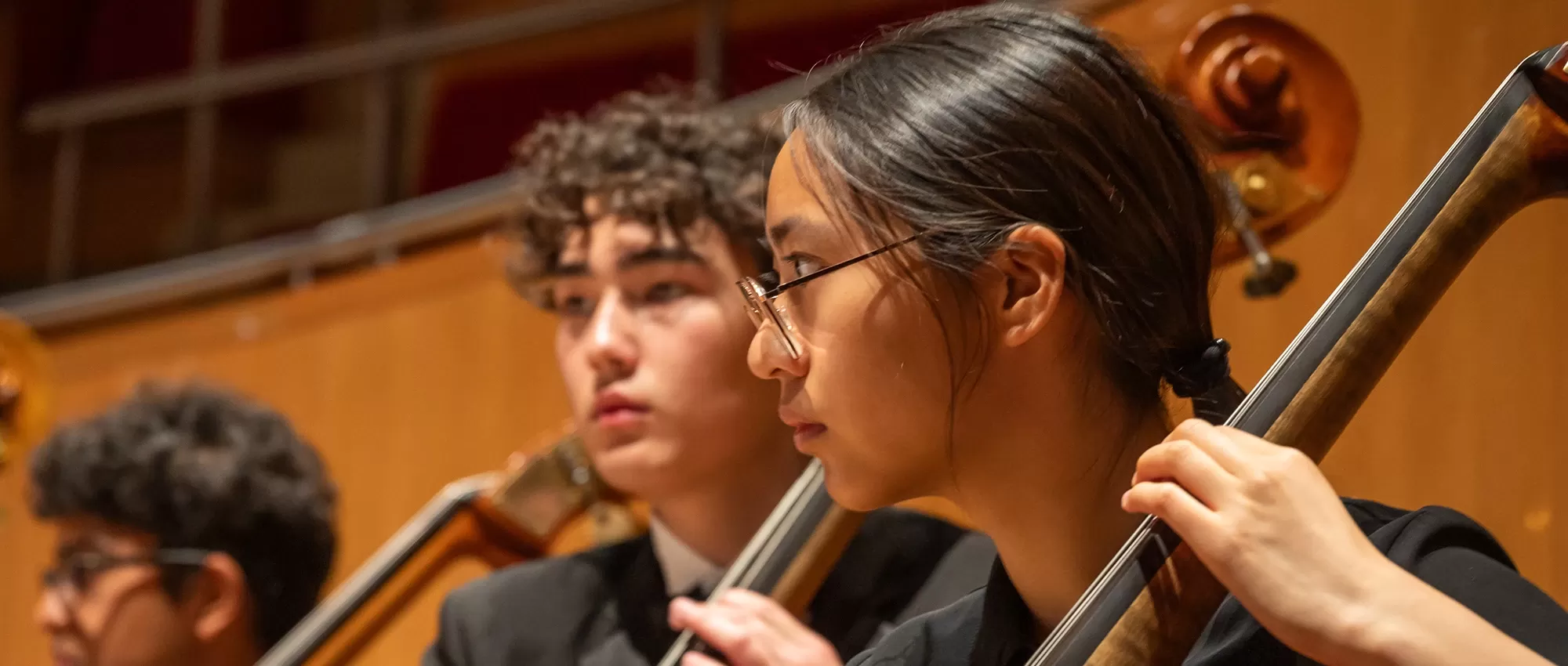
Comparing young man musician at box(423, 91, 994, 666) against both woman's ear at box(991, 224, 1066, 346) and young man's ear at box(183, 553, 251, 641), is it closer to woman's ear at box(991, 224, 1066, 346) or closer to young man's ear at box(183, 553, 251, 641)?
young man's ear at box(183, 553, 251, 641)

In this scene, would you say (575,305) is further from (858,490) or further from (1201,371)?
(1201,371)

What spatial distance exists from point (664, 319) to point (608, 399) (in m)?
→ 0.09

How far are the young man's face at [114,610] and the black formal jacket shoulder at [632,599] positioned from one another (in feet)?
1.12

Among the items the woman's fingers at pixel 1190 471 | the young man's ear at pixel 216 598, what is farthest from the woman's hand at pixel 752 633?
the young man's ear at pixel 216 598

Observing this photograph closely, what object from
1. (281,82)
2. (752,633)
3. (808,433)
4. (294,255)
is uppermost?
(281,82)

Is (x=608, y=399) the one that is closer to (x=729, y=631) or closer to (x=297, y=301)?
(x=729, y=631)

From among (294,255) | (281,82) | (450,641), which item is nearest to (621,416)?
(450,641)

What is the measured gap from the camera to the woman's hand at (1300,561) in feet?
2.27

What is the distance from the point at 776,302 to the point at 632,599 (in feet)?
2.11

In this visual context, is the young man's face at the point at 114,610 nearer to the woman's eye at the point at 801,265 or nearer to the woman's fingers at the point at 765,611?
the woman's fingers at the point at 765,611

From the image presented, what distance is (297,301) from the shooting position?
2576 mm

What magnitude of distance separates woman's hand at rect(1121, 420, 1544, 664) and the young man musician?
2.02 ft

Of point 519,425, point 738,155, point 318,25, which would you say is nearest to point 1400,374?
point 738,155

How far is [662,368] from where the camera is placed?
1443 mm
